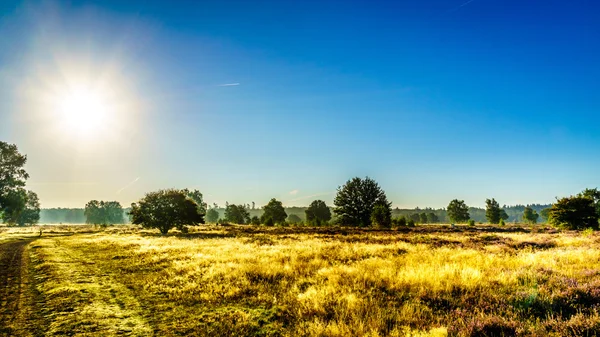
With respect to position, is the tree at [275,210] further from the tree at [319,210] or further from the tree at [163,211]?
the tree at [163,211]

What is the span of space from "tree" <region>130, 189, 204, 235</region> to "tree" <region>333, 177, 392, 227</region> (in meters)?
37.9

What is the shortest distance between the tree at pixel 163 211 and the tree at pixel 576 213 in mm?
53660

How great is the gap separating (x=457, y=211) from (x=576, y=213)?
74305mm

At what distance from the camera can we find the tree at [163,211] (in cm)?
4672

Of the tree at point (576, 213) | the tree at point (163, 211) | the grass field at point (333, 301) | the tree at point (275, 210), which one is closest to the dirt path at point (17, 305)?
the grass field at point (333, 301)

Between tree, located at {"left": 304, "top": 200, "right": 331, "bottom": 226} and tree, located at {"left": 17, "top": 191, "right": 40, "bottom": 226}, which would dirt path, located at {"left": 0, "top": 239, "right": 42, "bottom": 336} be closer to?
tree, located at {"left": 304, "top": 200, "right": 331, "bottom": 226}

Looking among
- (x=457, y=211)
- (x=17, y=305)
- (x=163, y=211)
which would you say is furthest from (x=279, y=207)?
(x=17, y=305)

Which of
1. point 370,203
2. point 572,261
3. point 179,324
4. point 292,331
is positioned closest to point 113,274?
point 179,324

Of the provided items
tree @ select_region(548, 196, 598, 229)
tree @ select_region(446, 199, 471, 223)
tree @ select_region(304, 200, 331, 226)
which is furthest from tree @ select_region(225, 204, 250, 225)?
tree @ select_region(548, 196, 598, 229)

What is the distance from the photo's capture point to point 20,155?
2406 inches

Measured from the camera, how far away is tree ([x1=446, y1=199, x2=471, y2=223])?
107938 mm

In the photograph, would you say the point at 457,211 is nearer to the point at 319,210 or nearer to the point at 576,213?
the point at 319,210

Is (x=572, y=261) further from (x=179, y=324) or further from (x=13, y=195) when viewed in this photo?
(x=13, y=195)

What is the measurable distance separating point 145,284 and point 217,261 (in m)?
4.82
